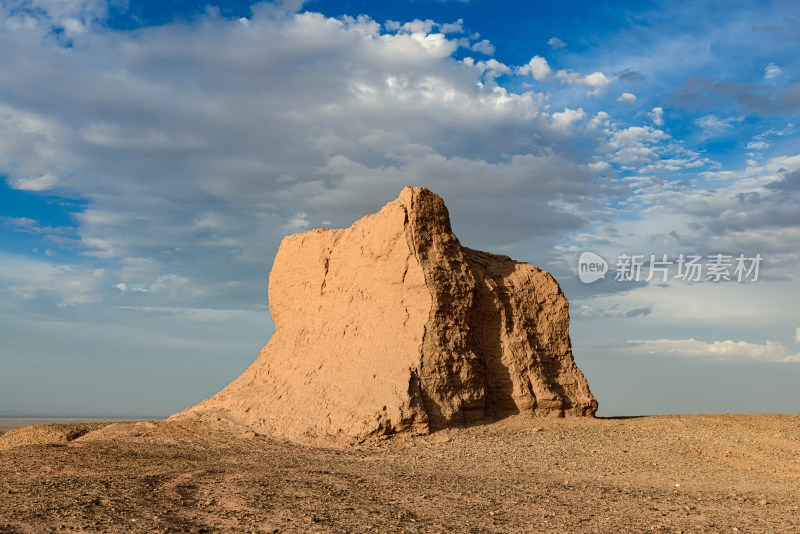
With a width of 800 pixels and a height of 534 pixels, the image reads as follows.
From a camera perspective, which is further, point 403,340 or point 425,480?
point 403,340

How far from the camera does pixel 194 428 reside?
51.5ft

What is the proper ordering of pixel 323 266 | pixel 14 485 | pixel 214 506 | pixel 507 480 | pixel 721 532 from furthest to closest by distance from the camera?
pixel 323 266, pixel 507 480, pixel 14 485, pixel 214 506, pixel 721 532

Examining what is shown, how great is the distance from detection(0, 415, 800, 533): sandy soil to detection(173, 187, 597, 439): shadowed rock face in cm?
68

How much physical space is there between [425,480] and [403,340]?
16.2 feet

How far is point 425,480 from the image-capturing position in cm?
1064

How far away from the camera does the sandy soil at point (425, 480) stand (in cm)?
794

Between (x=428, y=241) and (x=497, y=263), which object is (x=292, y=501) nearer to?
(x=428, y=241)

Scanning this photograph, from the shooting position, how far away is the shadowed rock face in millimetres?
14664

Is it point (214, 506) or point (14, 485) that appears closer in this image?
point (214, 506)

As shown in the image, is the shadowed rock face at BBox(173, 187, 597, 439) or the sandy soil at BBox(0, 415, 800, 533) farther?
the shadowed rock face at BBox(173, 187, 597, 439)

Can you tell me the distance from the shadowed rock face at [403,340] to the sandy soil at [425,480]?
68 cm

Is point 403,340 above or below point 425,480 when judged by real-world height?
above

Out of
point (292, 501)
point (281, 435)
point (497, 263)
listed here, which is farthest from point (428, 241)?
point (292, 501)

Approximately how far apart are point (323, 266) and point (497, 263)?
196 inches
